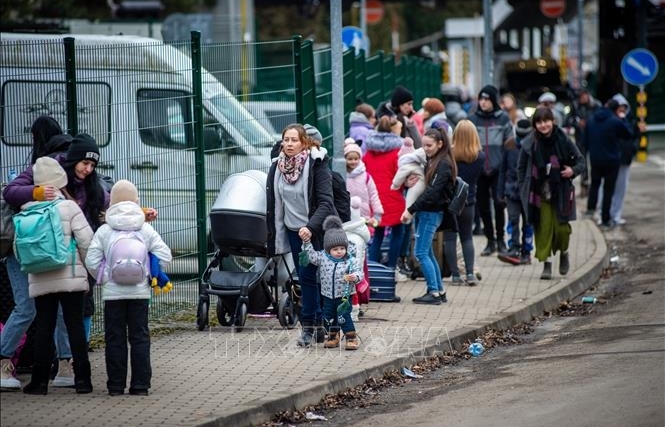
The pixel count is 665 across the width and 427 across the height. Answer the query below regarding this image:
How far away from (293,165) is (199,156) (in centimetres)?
197

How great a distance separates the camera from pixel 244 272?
1225cm

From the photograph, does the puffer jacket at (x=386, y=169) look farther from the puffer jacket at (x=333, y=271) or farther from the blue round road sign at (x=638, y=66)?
the blue round road sign at (x=638, y=66)

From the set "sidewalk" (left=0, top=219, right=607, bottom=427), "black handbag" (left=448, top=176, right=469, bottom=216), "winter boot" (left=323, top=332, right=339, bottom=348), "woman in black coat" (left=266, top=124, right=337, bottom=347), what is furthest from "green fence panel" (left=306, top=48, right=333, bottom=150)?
"winter boot" (left=323, top=332, right=339, bottom=348)

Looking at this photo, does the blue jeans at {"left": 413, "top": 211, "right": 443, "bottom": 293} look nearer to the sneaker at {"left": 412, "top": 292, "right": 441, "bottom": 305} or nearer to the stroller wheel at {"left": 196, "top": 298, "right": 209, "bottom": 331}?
the sneaker at {"left": 412, "top": 292, "right": 441, "bottom": 305}

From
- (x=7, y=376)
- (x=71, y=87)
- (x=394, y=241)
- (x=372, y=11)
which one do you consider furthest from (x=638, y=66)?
(x=7, y=376)

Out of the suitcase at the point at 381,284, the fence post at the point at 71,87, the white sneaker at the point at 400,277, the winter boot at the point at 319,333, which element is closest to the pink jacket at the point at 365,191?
the suitcase at the point at 381,284

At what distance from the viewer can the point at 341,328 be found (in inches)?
444

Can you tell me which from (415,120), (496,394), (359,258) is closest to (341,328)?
(359,258)

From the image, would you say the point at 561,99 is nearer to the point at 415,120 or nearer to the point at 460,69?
the point at 460,69

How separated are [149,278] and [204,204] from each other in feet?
12.2

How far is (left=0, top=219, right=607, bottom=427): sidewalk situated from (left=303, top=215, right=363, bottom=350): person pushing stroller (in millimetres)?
224

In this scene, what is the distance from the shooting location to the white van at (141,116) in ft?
37.5

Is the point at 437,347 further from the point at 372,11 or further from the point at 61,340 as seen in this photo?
the point at 372,11

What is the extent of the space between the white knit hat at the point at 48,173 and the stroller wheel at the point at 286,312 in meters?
3.29
